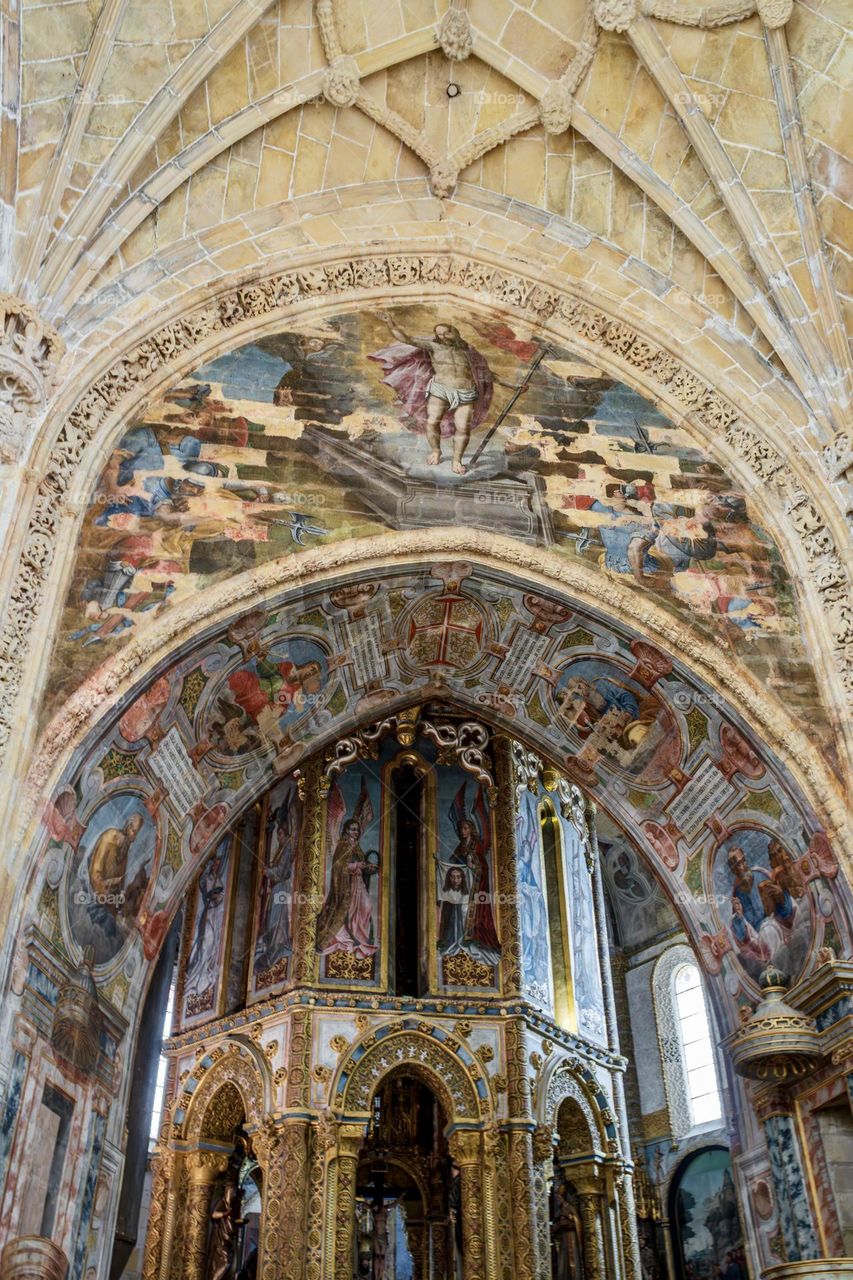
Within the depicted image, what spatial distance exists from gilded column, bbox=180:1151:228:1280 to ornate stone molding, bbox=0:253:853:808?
26.1 ft

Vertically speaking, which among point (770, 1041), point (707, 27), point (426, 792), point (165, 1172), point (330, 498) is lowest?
point (770, 1041)

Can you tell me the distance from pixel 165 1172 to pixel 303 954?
9.14 feet

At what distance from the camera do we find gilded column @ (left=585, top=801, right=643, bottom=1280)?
46.0ft

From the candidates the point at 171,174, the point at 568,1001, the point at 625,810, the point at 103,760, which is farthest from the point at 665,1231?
the point at 171,174

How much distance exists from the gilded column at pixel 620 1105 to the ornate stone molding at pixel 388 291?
7725mm

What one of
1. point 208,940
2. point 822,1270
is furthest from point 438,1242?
point 822,1270

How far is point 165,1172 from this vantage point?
14.0m

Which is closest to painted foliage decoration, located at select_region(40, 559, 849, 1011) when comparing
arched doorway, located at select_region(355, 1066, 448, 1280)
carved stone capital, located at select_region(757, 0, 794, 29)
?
carved stone capital, located at select_region(757, 0, 794, 29)

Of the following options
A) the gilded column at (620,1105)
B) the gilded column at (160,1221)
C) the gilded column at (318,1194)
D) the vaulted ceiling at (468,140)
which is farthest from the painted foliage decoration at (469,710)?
the gilded column at (620,1105)

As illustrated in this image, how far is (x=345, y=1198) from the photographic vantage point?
12.7 meters

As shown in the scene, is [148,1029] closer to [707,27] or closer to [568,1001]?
[568,1001]

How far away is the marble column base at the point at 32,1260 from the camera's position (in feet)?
24.0

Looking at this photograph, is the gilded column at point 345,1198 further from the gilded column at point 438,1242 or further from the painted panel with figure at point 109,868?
the painted panel with figure at point 109,868

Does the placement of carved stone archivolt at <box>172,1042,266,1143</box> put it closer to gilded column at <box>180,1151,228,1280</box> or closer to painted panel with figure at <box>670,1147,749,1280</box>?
gilded column at <box>180,1151,228,1280</box>
